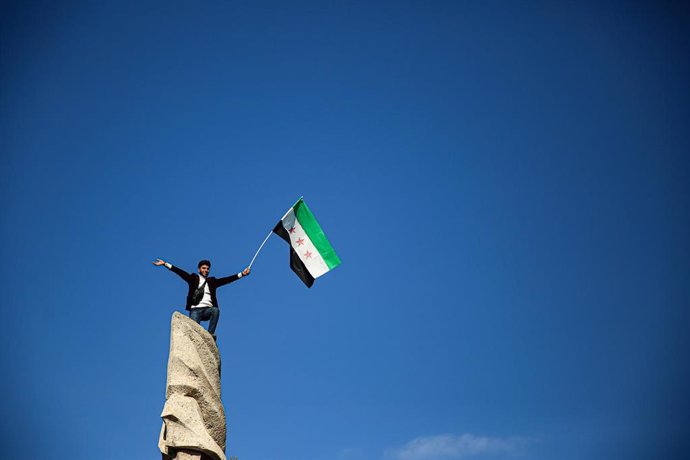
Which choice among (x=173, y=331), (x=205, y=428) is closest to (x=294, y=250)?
(x=173, y=331)

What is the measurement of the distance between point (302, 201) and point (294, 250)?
5.42ft

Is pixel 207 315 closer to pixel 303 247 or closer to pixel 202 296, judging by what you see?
pixel 202 296

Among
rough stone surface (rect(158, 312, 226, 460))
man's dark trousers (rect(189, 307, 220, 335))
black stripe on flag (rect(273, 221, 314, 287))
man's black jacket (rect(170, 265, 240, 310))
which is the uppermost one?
black stripe on flag (rect(273, 221, 314, 287))

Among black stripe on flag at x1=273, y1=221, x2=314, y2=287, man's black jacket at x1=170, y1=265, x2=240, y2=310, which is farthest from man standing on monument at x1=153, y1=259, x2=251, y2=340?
black stripe on flag at x1=273, y1=221, x2=314, y2=287

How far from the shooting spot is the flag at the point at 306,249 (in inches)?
869

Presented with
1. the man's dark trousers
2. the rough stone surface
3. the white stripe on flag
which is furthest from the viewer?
the white stripe on flag

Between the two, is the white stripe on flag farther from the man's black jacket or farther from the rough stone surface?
the rough stone surface

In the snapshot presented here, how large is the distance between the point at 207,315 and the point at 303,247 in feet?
13.9

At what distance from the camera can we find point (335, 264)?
72.6ft

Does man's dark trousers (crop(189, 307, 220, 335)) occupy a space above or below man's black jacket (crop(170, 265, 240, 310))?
below

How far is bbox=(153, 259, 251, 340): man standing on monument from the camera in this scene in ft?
63.1

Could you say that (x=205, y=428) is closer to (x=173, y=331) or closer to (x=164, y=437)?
(x=164, y=437)

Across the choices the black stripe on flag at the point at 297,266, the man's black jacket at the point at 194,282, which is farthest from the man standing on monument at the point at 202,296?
the black stripe on flag at the point at 297,266

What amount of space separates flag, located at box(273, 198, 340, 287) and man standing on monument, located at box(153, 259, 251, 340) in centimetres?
329
